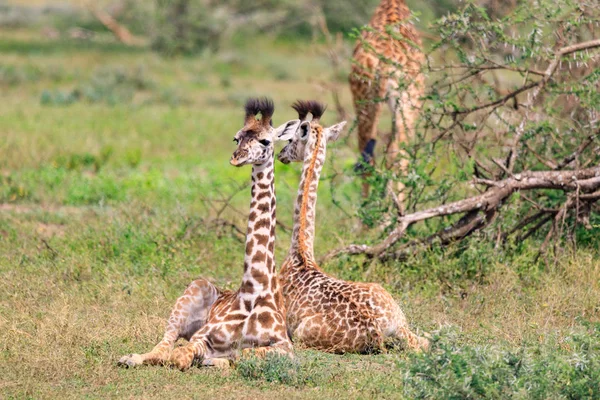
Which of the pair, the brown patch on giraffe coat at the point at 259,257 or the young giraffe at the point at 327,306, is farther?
the young giraffe at the point at 327,306

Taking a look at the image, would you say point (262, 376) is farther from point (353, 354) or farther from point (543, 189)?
point (543, 189)

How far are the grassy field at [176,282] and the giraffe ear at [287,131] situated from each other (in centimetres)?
126

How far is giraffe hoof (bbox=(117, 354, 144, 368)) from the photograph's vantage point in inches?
214

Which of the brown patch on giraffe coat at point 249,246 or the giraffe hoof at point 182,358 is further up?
the brown patch on giraffe coat at point 249,246

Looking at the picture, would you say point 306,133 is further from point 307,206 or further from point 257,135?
point 257,135

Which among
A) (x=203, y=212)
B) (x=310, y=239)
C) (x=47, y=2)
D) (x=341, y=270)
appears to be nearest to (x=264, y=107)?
(x=310, y=239)

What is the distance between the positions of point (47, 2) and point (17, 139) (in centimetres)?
2997

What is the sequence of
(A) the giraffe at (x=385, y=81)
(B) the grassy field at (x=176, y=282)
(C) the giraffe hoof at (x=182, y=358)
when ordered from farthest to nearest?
(A) the giraffe at (x=385, y=81) → (C) the giraffe hoof at (x=182, y=358) → (B) the grassy field at (x=176, y=282)

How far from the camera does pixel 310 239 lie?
6.57m

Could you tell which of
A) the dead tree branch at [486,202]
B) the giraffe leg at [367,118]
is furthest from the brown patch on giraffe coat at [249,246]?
the giraffe leg at [367,118]

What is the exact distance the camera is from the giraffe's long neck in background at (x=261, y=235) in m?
5.76

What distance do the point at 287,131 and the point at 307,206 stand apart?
719 millimetres

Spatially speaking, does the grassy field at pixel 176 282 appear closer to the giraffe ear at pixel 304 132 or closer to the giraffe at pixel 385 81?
the giraffe at pixel 385 81

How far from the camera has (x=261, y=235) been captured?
5852 millimetres
